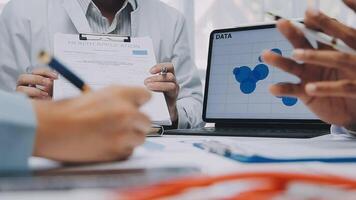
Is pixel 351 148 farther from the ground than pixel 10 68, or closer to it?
closer to it

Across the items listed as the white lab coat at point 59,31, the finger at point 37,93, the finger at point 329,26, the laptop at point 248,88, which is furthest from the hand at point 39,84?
the finger at point 329,26

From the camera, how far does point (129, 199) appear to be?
33cm

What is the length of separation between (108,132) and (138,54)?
66 cm

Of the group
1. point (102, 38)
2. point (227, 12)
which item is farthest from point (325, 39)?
point (227, 12)

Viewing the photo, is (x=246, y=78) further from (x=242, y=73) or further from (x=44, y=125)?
(x=44, y=125)

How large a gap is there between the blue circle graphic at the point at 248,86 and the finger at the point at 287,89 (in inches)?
15.6

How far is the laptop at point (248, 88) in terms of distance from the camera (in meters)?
1.07

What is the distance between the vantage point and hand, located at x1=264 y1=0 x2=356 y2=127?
2.09 feet

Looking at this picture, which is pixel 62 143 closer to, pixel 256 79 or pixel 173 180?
pixel 173 180

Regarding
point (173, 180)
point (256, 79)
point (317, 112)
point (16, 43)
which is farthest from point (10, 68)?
point (173, 180)

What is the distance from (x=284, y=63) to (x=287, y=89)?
0.13ft

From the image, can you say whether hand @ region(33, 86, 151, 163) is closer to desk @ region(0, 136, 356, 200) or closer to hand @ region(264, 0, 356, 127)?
desk @ region(0, 136, 356, 200)

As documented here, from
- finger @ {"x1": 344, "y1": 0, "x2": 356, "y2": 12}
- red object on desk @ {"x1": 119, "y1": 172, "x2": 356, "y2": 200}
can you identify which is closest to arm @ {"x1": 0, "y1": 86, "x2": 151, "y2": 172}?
red object on desk @ {"x1": 119, "y1": 172, "x2": 356, "y2": 200}

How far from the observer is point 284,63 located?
72 centimetres
